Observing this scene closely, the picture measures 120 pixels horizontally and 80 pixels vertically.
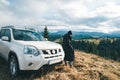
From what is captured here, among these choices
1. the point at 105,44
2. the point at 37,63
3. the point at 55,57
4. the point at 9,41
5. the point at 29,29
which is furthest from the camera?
the point at 105,44

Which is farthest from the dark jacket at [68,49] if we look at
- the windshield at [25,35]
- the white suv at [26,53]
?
the white suv at [26,53]

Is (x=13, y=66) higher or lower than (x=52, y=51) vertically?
lower

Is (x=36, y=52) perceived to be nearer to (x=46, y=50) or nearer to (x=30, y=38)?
(x=46, y=50)

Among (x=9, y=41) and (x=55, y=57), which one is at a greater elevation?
(x=9, y=41)

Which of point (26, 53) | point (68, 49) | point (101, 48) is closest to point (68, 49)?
point (68, 49)

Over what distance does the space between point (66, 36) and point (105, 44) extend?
467ft

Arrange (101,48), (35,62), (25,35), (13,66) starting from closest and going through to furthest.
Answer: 1. (35,62)
2. (13,66)
3. (25,35)
4. (101,48)

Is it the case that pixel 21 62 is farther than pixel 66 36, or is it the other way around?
pixel 66 36

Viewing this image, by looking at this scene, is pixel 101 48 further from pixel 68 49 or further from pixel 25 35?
pixel 25 35

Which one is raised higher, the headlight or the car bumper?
the headlight

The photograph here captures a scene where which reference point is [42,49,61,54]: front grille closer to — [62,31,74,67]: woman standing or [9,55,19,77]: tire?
[9,55,19,77]: tire

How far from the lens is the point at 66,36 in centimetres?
1169

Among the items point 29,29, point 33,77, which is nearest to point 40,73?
point 33,77

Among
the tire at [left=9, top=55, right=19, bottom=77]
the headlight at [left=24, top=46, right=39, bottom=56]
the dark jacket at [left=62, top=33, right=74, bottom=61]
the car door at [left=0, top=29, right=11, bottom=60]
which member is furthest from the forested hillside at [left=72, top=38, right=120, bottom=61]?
the headlight at [left=24, top=46, right=39, bottom=56]
